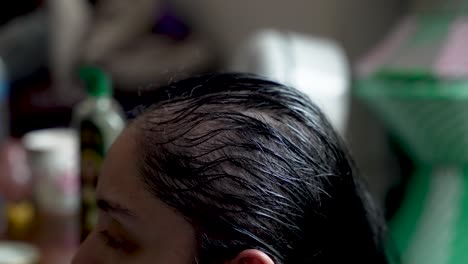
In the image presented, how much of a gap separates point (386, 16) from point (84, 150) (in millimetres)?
688

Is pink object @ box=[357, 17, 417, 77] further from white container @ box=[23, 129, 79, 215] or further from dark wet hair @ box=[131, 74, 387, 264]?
white container @ box=[23, 129, 79, 215]

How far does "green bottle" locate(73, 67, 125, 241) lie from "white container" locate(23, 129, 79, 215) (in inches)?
5.1

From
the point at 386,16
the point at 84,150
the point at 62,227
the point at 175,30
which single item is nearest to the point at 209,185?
→ the point at 84,150

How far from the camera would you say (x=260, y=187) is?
490mm

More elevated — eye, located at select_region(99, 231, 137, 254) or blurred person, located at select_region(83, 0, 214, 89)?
eye, located at select_region(99, 231, 137, 254)

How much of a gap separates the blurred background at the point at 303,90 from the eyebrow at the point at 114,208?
0.48 feet

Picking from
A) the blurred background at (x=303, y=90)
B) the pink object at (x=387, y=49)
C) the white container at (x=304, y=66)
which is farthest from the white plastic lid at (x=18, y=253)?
the pink object at (x=387, y=49)

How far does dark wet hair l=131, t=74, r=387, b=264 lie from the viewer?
1.58 feet

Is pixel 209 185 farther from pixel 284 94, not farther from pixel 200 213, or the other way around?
pixel 284 94

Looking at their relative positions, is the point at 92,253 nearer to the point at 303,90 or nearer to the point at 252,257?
the point at 252,257

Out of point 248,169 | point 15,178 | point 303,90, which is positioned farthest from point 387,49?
point 15,178

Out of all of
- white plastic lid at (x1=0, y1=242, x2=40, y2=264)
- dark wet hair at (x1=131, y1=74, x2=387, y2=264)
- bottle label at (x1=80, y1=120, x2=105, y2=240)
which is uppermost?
dark wet hair at (x1=131, y1=74, x2=387, y2=264)

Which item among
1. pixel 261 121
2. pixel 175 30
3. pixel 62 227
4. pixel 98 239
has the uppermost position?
pixel 261 121

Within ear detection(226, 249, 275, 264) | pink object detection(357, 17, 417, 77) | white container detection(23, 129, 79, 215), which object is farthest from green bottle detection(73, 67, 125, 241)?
ear detection(226, 249, 275, 264)
